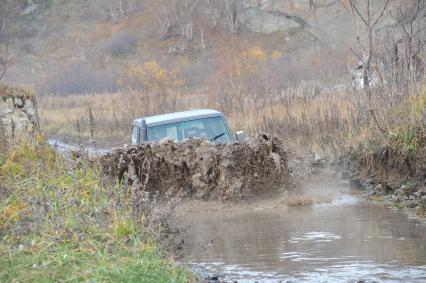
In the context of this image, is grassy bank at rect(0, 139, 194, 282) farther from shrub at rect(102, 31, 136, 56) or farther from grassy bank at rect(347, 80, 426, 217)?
shrub at rect(102, 31, 136, 56)

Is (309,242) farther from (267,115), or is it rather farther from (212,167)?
(267,115)

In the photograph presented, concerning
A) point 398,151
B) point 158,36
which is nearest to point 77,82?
point 158,36

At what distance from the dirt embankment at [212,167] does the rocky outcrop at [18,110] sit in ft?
6.88

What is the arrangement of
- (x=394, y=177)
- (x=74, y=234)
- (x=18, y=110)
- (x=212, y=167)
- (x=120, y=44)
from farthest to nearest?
(x=120, y=44), (x=18, y=110), (x=212, y=167), (x=394, y=177), (x=74, y=234)

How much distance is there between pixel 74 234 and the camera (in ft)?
25.5

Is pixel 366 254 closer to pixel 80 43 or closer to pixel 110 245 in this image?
pixel 110 245

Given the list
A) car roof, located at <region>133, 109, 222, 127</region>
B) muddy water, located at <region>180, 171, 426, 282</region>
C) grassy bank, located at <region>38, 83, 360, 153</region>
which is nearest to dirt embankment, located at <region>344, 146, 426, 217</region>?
muddy water, located at <region>180, 171, 426, 282</region>

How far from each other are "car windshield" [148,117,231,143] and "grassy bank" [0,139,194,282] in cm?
417

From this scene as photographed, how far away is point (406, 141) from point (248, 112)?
981 centimetres

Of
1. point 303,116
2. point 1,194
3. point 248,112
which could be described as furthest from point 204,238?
point 248,112

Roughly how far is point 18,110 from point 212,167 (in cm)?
407

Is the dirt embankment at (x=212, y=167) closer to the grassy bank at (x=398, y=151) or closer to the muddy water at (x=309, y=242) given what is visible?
the muddy water at (x=309, y=242)

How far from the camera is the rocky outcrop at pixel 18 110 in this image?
15.4 meters

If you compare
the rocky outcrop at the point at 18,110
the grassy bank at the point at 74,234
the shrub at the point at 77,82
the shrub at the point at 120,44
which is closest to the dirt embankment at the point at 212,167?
the rocky outcrop at the point at 18,110
